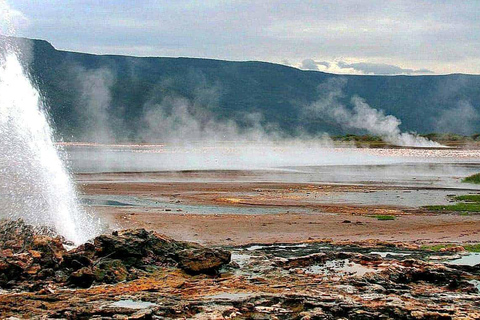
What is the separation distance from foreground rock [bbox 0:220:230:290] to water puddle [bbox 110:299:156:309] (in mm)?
1646

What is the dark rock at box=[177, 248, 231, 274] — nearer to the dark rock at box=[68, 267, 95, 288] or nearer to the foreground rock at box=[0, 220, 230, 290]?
the foreground rock at box=[0, 220, 230, 290]

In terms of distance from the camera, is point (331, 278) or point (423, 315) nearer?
point (423, 315)

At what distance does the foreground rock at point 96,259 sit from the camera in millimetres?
13375

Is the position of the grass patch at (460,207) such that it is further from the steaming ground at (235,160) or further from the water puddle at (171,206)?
the steaming ground at (235,160)

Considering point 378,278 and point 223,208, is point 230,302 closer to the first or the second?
point 378,278

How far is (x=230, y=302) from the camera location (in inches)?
464

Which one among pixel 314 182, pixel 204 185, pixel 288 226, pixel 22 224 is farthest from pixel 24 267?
pixel 314 182

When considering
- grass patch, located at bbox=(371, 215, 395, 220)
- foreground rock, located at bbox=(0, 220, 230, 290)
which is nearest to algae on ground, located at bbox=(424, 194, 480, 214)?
grass patch, located at bbox=(371, 215, 395, 220)

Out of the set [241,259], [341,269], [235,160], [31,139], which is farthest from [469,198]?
[235,160]

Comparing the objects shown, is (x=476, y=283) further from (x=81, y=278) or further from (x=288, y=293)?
(x=81, y=278)

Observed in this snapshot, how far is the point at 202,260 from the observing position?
14430 millimetres

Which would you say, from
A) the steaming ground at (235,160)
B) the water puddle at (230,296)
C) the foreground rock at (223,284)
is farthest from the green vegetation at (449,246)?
the steaming ground at (235,160)

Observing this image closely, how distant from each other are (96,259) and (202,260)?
97.3 inches

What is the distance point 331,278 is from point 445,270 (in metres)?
2.65
